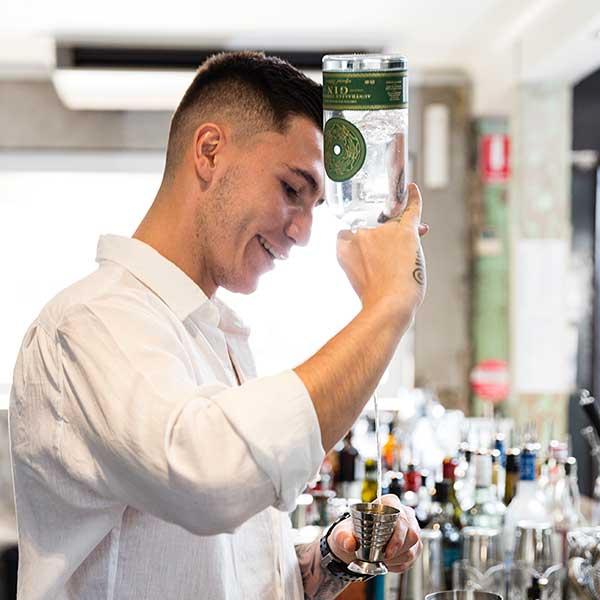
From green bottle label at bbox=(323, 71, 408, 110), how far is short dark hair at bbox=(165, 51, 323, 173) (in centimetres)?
19

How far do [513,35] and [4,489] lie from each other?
343 cm

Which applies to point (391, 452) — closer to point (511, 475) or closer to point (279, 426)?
point (511, 475)

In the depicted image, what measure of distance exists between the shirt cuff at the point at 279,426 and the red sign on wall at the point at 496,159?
4.71m

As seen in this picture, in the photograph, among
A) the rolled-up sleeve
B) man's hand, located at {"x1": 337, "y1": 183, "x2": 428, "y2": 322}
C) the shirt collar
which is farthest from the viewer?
the shirt collar

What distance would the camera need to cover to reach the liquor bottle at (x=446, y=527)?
8.01 feet

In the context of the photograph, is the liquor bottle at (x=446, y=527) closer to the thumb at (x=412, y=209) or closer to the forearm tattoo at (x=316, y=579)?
the forearm tattoo at (x=316, y=579)

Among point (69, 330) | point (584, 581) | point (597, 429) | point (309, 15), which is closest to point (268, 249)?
point (69, 330)

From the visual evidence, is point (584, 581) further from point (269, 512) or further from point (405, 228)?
point (405, 228)

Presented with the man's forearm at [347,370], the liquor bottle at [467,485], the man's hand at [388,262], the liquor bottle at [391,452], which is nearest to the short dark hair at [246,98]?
the man's hand at [388,262]

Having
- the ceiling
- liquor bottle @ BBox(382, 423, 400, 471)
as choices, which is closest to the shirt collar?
liquor bottle @ BBox(382, 423, 400, 471)

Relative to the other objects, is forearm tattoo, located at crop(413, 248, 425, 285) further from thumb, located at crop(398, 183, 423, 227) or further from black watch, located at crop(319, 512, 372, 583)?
black watch, located at crop(319, 512, 372, 583)

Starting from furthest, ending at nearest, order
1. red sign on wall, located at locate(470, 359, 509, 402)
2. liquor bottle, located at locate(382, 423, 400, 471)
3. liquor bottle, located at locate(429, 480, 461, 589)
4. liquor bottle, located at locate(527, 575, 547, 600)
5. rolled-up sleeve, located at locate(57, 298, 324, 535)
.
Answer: red sign on wall, located at locate(470, 359, 509, 402) < liquor bottle, located at locate(382, 423, 400, 471) < liquor bottle, located at locate(429, 480, 461, 589) < liquor bottle, located at locate(527, 575, 547, 600) < rolled-up sleeve, located at locate(57, 298, 324, 535)

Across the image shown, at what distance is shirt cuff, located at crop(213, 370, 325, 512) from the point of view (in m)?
1.09

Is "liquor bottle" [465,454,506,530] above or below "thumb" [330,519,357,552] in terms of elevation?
below
